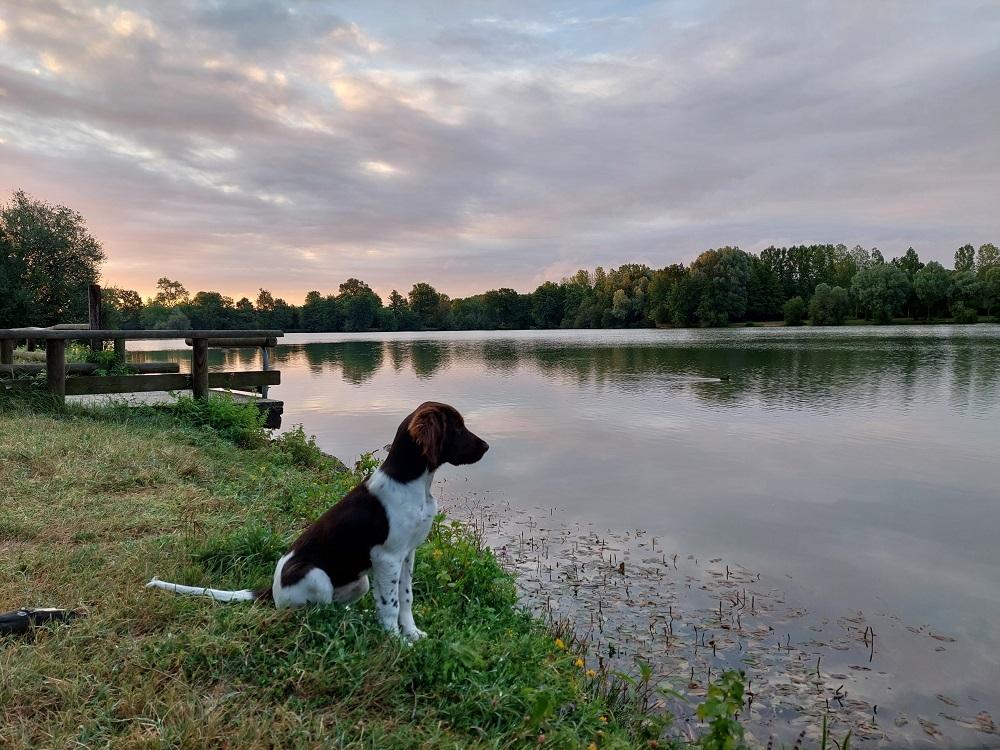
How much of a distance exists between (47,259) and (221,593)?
4943 centimetres

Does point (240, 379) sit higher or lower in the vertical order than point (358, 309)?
lower

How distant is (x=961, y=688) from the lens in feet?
15.5

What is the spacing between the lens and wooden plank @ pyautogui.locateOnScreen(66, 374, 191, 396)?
10.1m

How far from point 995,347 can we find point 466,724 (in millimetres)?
46474

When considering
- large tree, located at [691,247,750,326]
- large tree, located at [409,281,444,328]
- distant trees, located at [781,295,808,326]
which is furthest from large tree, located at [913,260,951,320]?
large tree, located at [409,281,444,328]

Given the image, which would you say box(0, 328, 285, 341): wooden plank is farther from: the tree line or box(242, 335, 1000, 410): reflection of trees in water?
the tree line

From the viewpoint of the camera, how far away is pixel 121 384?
10.4 meters

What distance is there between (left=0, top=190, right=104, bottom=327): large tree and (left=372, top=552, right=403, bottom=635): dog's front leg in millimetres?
44559

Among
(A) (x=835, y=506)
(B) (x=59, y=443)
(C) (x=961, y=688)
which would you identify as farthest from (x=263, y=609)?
(A) (x=835, y=506)

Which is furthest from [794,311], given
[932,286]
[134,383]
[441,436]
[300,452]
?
[441,436]

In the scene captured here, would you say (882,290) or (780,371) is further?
(882,290)

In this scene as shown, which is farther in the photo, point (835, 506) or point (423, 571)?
point (835, 506)

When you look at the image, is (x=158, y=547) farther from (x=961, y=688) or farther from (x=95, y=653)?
(x=961, y=688)

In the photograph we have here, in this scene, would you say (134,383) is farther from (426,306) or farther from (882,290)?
(426,306)
